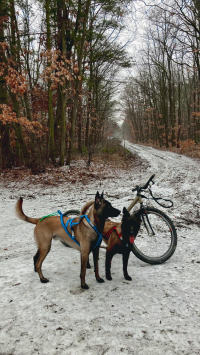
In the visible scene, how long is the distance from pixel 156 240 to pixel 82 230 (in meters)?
1.85

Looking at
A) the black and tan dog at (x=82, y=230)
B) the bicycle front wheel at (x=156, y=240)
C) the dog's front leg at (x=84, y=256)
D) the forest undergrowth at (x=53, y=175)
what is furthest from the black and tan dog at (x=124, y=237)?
the forest undergrowth at (x=53, y=175)

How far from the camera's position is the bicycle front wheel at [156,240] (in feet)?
11.8

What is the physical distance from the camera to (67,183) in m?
10.4

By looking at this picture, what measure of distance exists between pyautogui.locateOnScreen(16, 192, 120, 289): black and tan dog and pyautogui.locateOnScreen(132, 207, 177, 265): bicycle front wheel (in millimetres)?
1083

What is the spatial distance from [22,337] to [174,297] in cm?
177

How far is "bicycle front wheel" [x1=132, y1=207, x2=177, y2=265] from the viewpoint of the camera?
3586 mm

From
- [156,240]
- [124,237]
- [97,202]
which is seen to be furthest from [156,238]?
[97,202]

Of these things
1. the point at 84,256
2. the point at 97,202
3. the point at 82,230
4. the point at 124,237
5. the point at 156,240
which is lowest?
the point at 156,240

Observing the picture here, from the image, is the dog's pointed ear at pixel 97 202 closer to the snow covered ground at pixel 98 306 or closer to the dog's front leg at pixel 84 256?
the dog's front leg at pixel 84 256

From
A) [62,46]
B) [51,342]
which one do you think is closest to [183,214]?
[51,342]

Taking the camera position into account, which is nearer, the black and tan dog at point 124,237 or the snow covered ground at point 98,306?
the snow covered ground at point 98,306

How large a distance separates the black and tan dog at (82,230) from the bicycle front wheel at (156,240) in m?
1.08

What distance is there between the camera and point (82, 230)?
282 centimetres

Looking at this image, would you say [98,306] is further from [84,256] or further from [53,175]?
[53,175]
